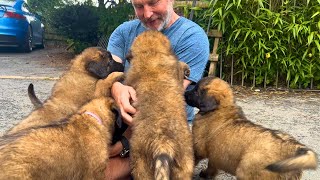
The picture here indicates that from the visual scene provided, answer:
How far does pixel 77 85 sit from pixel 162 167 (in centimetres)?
170

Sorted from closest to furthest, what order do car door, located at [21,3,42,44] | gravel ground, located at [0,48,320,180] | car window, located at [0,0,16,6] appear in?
gravel ground, located at [0,48,320,180], car window, located at [0,0,16,6], car door, located at [21,3,42,44]

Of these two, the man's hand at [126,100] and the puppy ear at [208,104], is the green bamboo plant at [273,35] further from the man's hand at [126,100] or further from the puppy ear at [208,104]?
the man's hand at [126,100]

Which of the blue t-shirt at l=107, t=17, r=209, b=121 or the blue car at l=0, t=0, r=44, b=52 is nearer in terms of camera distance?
the blue t-shirt at l=107, t=17, r=209, b=121

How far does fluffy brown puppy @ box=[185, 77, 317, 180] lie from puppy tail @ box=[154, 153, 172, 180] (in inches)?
26.6

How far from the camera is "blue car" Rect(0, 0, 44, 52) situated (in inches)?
510

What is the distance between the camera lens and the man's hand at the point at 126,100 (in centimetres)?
330

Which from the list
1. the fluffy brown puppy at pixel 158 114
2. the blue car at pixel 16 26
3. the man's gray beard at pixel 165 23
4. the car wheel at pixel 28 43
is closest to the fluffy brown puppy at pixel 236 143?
the fluffy brown puppy at pixel 158 114

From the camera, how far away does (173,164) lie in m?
2.89

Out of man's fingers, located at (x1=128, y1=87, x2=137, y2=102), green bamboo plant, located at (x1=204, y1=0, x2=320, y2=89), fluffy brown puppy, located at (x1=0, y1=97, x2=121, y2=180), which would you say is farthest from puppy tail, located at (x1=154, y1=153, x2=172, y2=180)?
green bamboo plant, located at (x1=204, y1=0, x2=320, y2=89)

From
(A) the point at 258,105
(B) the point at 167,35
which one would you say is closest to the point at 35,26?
(A) the point at 258,105

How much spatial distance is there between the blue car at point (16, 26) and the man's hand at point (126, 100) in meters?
10.5

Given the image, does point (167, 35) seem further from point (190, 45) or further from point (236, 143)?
point (236, 143)

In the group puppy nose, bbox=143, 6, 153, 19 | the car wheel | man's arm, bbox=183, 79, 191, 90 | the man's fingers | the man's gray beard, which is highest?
puppy nose, bbox=143, 6, 153, 19

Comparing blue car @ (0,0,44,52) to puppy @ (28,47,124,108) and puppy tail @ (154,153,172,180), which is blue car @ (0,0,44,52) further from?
puppy tail @ (154,153,172,180)
